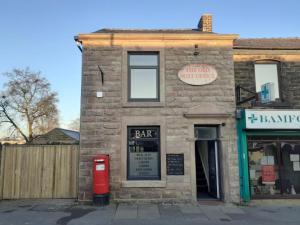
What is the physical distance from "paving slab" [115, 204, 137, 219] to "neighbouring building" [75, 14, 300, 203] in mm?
410

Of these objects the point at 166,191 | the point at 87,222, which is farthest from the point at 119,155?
the point at 87,222

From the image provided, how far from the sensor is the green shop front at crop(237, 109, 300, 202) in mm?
11023

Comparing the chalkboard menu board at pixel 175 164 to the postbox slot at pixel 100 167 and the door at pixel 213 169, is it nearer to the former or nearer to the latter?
the door at pixel 213 169

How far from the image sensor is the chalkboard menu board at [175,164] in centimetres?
1092

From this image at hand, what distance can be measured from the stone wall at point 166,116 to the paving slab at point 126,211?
1.39 ft

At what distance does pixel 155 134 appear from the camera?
1125cm

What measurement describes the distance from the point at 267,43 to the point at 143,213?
28.9 feet

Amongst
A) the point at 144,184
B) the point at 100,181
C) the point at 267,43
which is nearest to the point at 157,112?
the point at 144,184

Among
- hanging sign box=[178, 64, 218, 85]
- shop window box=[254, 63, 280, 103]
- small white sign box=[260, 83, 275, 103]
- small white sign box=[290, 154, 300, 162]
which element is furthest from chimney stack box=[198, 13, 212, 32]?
small white sign box=[290, 154, 300, 162]

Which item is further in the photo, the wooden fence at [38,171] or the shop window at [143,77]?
the shop window at [143,77]

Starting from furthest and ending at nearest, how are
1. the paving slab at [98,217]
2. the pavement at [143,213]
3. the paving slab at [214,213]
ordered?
the paving slab at [214,213]
the pavement at [143,213]
the paving slab at [98,217]

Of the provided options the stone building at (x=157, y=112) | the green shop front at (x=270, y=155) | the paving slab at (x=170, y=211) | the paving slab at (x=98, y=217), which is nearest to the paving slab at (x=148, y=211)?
the paving slab at (x=170, y=211)

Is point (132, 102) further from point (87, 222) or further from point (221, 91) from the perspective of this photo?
point (87, 222)

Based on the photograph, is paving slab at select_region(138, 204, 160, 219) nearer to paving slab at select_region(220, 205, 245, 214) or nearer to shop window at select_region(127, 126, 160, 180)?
shop window at select_region(127, 126, 160, 180)
